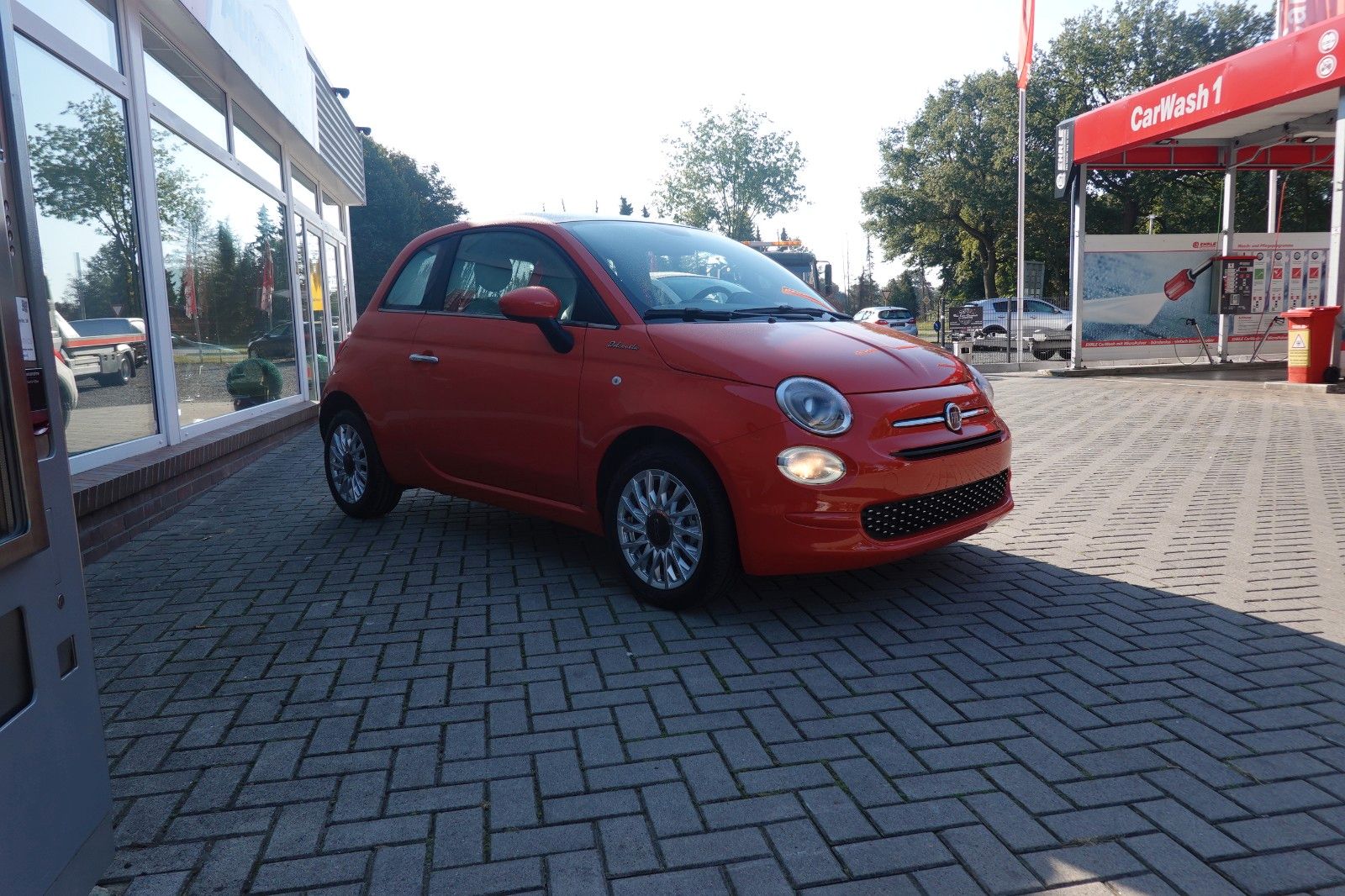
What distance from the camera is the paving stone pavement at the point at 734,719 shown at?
2.39 meters

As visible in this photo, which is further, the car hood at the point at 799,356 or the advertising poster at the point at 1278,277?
the advertising poster at the point at 1278,277

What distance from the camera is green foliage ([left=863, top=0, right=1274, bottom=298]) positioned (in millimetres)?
42500

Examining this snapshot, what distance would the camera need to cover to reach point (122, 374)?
6.66 metres

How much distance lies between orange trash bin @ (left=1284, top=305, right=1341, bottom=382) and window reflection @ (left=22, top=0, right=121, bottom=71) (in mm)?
14027

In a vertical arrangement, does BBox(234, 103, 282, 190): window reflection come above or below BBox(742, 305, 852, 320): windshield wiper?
above

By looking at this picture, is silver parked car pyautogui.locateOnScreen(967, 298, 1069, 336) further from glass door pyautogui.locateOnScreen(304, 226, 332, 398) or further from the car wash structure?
glass door pyautogui.locateOnScreen(304, 226, 332, 398)

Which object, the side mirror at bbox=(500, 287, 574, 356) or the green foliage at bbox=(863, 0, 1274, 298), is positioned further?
the green foliage at bbox=(863, 0, 1274, 298)

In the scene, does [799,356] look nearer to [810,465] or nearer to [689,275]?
[810,465]

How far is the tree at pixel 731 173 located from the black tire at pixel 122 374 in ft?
203

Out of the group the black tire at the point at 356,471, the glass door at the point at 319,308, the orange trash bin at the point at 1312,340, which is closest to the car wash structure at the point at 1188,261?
the orange trash bin at the point at 1312,340

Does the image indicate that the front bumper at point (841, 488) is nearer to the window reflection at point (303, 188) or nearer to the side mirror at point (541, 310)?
the side mirror at point (541, 310)

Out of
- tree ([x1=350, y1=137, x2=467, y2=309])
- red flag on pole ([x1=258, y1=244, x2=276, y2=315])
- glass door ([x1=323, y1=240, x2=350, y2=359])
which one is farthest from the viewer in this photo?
tree ([x1=350, y1=137, x2=467, y2=309])

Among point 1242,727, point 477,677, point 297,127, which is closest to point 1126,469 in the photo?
point 1242,727

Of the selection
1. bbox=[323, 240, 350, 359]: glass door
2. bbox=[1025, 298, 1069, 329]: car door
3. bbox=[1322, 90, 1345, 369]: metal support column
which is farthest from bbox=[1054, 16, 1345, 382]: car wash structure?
bbox=[323, 240, 350, 359]: glass door
